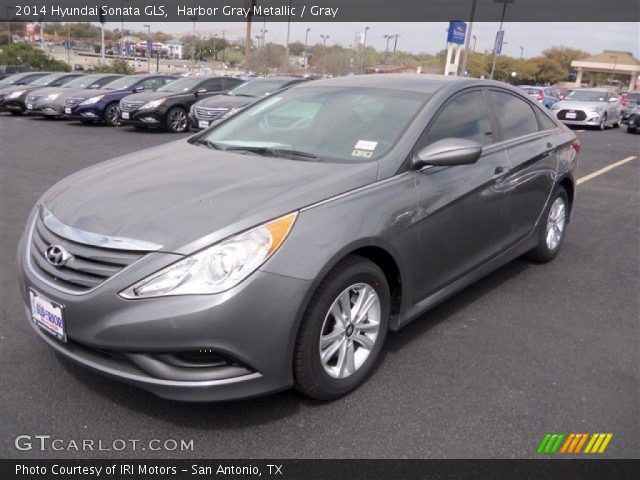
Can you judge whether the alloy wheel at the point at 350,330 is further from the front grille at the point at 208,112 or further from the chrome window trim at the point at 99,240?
the front grille at the point at 208,112

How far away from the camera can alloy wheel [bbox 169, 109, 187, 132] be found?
47.9 ft

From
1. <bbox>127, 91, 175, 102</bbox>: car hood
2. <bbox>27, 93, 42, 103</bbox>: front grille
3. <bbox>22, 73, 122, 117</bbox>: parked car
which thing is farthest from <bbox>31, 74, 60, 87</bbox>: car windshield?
<bbox>127, 91, 175, 102</bbox>: car hood

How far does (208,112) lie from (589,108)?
44.2 ft

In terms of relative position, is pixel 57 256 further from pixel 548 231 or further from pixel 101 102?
pixel 101 102

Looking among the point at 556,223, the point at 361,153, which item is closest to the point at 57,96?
the point at 556,223

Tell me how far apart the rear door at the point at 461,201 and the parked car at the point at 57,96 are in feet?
49.0

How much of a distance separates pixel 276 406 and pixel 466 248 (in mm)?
1607

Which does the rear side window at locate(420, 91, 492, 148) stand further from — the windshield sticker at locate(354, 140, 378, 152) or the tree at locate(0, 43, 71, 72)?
the tree at locate(0, 43, 71, 72)

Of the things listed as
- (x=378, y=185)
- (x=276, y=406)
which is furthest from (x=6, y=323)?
(x=378, y=185)

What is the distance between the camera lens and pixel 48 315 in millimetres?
2586

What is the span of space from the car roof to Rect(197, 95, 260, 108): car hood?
30.0 ft

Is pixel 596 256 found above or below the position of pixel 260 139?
below
